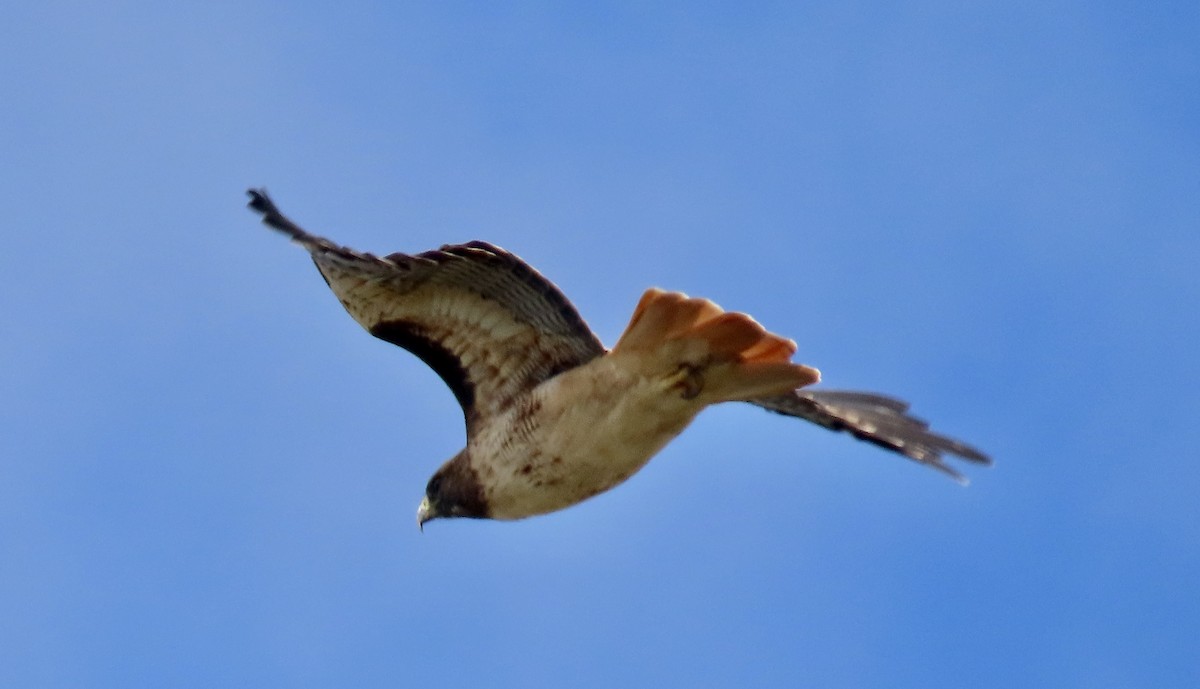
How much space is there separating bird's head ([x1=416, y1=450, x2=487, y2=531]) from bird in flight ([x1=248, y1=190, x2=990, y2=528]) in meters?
0.01

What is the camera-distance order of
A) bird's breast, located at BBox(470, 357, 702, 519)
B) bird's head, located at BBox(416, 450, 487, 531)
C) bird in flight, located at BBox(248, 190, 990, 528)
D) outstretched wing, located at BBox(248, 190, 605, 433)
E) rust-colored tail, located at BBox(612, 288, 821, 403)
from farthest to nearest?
bird's head, located at BBox(416, 450, 487, 531), outstretched wing, located at BBox(248, 190, 605, 433), bird's breast, located at BBox(470, 357, 702, 519), bird in flight, located at BBox(248, 190, 990, 528), rust-colored tail, located at BBox(612, 288, 821, 403)

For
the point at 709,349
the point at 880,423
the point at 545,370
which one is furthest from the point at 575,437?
the point at 880,423

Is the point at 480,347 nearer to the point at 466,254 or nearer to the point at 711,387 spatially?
the point at 466,254

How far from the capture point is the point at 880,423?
9.99 m

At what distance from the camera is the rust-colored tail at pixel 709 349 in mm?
8406

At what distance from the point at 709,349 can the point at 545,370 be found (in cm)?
116

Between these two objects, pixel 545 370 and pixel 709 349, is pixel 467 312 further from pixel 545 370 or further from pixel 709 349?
pixel 709 349

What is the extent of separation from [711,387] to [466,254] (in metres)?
1.41

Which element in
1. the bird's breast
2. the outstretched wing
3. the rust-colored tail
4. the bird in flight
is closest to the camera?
the rust-colored tail

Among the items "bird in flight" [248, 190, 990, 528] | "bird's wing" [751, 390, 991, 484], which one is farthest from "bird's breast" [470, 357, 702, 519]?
"bird's wing" [751, 390, 991, 484]

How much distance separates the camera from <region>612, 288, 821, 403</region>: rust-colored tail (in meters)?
8.41

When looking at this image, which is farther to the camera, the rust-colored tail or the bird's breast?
the bird's breast

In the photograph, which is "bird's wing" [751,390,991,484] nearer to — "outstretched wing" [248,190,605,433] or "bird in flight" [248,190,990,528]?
"bird in flight" [248,190,990,528]

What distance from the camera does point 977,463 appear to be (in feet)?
32.0
